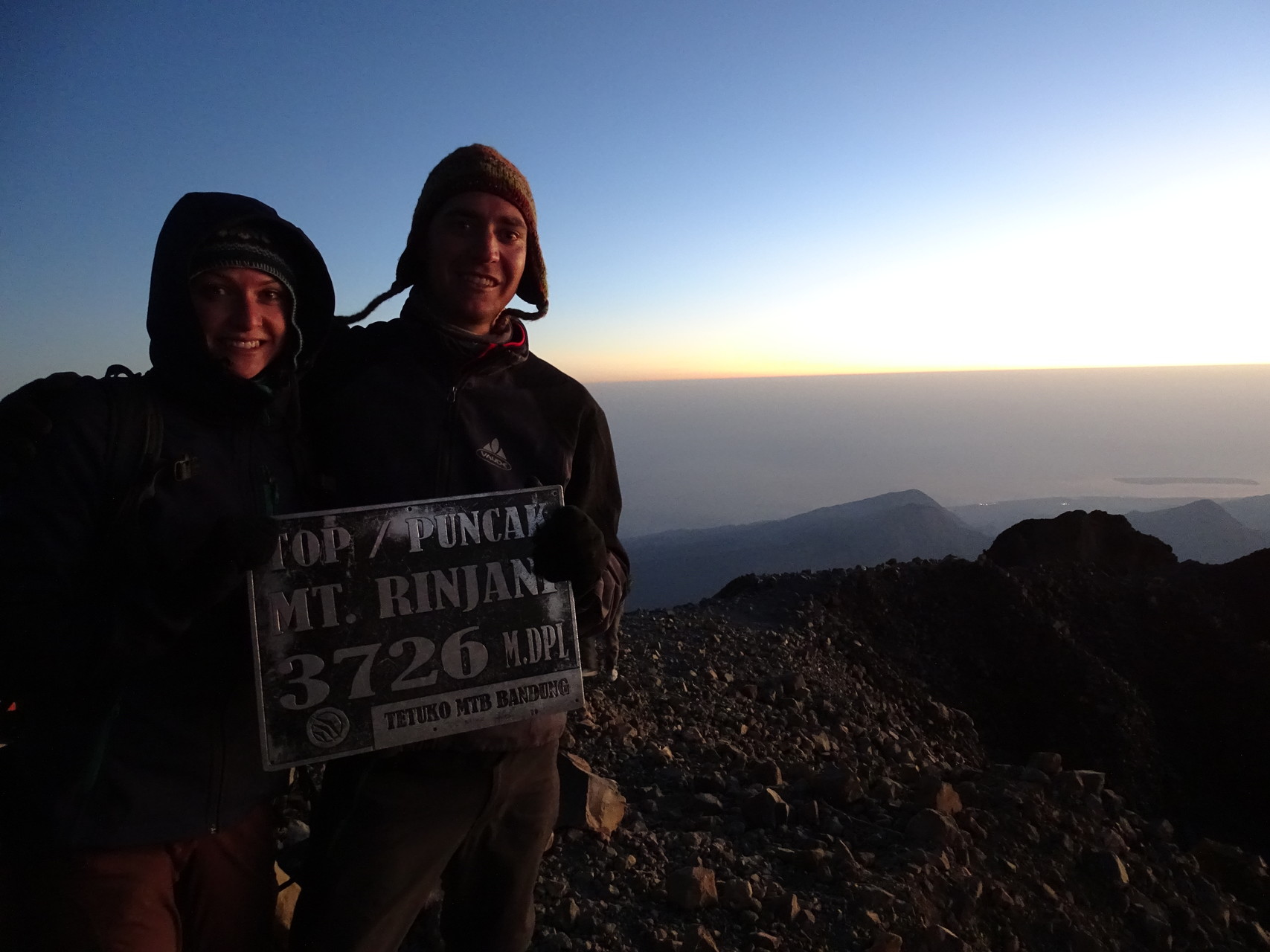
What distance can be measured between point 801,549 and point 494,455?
155ft

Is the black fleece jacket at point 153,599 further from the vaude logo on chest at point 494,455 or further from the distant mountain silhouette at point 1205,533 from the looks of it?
the distant mountain silhouette at point 1205,533

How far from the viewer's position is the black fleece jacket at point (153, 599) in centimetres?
140

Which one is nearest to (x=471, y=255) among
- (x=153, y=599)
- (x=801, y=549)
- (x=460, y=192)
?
(x=460, y=192)

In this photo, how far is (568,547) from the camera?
1944mm

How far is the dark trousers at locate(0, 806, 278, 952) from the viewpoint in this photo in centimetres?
147

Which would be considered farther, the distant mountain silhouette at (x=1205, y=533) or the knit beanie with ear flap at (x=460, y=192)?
the distant mountain silhouette at (x=1205, y=533)

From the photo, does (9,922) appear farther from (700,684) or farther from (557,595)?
(700,684)

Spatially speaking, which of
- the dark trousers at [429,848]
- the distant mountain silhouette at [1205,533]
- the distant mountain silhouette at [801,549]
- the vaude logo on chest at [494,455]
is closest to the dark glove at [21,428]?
the vaude logo on chest at [494,455]

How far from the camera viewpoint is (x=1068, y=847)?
13.7 ft

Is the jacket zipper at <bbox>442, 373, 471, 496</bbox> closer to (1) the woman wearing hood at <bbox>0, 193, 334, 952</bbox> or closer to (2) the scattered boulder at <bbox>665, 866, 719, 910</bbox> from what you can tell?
(1) the woman wearing hood at <bbox>0, 193, 334, 952</bbox>

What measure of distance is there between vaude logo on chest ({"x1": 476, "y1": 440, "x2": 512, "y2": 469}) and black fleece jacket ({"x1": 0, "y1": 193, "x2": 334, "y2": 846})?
53 centimetres

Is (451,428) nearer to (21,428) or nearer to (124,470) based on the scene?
(124,470)

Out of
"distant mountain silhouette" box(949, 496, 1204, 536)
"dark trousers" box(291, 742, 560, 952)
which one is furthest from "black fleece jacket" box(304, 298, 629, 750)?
"distant mountain silhouette" box(949, 496, 1204, 536)

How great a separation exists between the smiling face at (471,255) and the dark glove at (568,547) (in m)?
0.65
